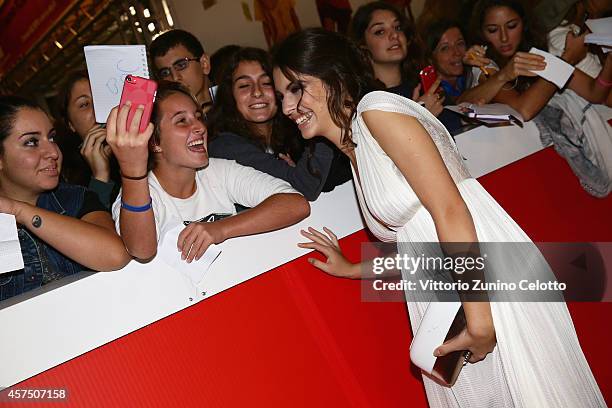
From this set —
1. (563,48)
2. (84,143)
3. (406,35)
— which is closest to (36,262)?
(84,143)

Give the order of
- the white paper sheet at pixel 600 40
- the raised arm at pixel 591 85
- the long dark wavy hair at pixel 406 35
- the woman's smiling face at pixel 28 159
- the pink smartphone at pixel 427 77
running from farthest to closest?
the long dark wavy hair at pixel 406 35 < the raised arm at pixel 591 85 < the pink smartphone at pixel 427 77 < the white paper sheet at pixel 600 40 < the woman's smiling face at pixel 28 159

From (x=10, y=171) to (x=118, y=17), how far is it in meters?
4.43

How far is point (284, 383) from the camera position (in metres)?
1.77

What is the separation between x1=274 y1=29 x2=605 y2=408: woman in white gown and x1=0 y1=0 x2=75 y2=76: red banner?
15.7 ft

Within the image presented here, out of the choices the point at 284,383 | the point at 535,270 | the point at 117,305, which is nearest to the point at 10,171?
the point at 117,305

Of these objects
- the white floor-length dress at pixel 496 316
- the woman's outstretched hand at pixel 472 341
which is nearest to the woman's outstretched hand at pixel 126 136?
the white floor-length dress at pixel 496 316

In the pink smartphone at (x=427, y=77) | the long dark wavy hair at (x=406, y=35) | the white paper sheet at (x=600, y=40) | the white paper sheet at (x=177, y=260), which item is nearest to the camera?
the white paper sheet at (x=177, y=260)

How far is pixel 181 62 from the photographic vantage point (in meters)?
2.85

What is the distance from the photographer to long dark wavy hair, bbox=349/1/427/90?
2.99 meters

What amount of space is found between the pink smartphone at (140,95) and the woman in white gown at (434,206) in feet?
1.41

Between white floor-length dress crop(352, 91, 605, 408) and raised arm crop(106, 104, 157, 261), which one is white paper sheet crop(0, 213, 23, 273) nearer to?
raised arm crop(106, 104, 157, 261)

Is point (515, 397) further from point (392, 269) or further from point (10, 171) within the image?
point (10, 171)

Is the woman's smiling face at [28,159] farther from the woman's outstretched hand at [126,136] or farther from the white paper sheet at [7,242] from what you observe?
the woman's outstretched hand at [126,136]

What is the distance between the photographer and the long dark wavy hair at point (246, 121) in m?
2.47
